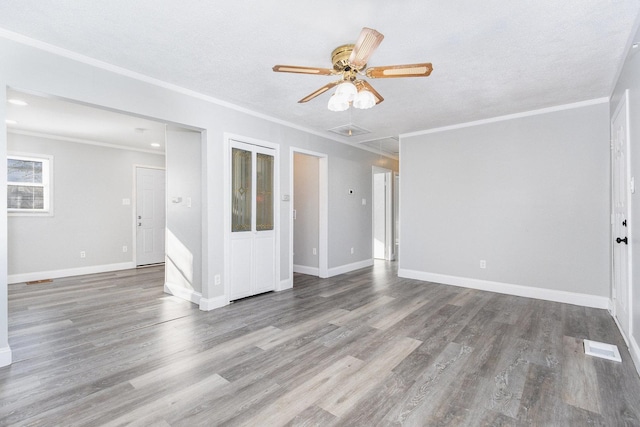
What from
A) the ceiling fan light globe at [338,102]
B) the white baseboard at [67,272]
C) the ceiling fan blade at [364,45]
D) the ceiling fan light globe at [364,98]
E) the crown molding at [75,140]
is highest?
the crown molding at [75,140]

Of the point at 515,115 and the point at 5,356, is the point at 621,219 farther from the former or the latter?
the point at 5,356

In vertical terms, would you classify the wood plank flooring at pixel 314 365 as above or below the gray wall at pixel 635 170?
below

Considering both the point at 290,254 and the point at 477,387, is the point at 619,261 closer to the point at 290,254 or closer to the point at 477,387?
the point at 477,387

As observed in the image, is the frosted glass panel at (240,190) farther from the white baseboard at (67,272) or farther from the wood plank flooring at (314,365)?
the white baseboard at (67,272)

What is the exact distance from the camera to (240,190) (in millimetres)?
4105

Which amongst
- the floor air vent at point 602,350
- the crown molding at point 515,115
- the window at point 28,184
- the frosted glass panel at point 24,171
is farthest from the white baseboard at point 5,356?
the crown molding at point 515,115

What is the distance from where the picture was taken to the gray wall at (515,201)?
379 centimetres

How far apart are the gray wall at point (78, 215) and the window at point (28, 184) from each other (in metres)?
0.12

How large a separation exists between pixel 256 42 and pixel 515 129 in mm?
3736

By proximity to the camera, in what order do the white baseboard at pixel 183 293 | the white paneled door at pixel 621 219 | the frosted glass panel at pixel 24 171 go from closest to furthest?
1. the white paneled door at pixel 621 219
2. the white baseboard at pixel 183 293
3. the frosted glass panel at pixel 24 171

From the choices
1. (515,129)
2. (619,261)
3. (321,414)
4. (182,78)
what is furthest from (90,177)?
(619,261)

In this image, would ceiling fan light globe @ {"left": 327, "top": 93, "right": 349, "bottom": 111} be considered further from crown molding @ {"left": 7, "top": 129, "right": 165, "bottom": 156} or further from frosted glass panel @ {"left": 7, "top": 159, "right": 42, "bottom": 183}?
frosted glass panel @ {"left": 7, "top": 159, "right": 42, "bottom": 183}

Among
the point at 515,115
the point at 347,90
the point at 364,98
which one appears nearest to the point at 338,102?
the point at 347,90

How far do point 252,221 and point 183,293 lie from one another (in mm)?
1362
